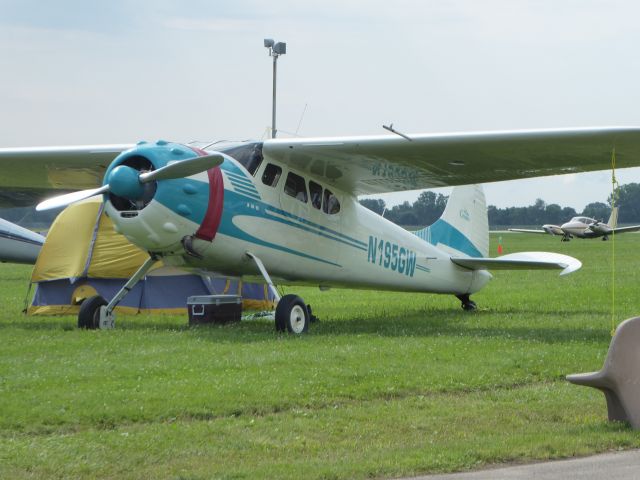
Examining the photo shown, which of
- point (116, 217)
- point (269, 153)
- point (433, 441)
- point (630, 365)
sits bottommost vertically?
point (433, 441)

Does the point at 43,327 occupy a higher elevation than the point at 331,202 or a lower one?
lower

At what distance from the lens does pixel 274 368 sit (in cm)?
988

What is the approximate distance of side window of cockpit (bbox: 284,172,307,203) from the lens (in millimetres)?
14758

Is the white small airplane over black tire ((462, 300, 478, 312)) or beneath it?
over

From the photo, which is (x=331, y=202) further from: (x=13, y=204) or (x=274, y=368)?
(x=13, y=204)

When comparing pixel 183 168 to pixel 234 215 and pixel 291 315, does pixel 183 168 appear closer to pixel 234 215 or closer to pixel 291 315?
pixel 234 215

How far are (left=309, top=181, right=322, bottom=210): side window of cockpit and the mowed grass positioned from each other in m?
2.06

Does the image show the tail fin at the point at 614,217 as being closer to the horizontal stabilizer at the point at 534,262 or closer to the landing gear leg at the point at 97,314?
the horizontal stabilizer at the point at 534,262

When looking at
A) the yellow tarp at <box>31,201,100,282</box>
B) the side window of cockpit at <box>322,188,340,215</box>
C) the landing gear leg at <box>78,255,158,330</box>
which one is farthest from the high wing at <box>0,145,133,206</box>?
the side window of cockpit at <box>322,188,340,215</box>

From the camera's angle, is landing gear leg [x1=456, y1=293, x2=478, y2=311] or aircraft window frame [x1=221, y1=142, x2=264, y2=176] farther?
landing gear leg [x1=456, y1=293, x2=478, y2=311]

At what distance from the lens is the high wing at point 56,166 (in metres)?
15.7

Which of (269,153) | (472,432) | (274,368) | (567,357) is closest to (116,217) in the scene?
(269,153)

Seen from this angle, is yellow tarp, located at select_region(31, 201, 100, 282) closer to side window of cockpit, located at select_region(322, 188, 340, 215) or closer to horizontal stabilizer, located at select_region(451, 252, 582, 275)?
side window of cockpit, located at select_region(322, 188, 340, 215)

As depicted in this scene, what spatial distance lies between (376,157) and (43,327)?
545 centimetres
